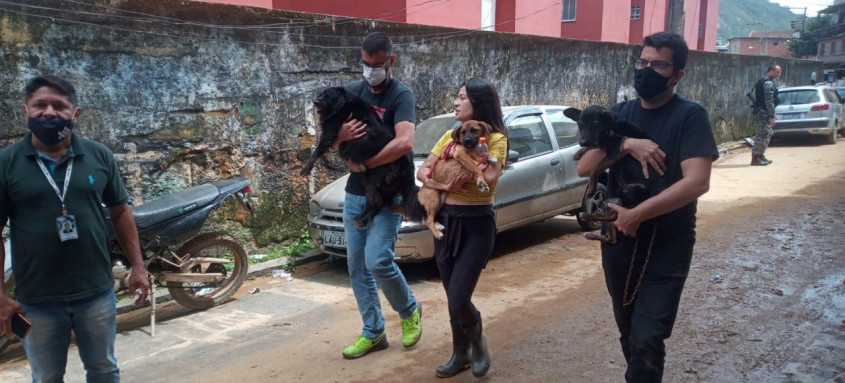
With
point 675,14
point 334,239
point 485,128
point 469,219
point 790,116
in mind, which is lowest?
point 334,239

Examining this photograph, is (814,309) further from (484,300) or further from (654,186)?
(654,186)

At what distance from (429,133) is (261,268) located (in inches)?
94.6

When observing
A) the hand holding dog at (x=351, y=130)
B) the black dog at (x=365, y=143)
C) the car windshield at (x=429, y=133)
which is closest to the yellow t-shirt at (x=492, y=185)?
the black dog at (x=365, y=143)

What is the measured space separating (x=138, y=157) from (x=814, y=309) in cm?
616

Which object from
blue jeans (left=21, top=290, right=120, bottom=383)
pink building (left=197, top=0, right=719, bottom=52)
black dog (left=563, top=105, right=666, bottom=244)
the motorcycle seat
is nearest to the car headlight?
the motorcycle seat

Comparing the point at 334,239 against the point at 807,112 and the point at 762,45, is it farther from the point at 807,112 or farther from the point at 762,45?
the point at 762,45

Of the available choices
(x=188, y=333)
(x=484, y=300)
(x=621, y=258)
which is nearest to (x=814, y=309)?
(x=484, y=300)

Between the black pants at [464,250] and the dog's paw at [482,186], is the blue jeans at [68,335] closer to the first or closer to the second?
the black pants at [464,250]

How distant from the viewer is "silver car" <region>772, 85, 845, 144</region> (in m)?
15.7

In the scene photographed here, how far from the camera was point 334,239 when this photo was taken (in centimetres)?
587

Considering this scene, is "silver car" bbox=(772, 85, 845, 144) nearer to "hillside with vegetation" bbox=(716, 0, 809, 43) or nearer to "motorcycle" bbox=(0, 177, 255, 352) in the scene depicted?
"motorcycle" bbox=(0, 177, 255, 352)

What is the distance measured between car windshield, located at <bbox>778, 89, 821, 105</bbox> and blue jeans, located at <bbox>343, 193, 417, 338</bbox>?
52.2 feet

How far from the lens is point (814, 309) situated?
4.80 metres

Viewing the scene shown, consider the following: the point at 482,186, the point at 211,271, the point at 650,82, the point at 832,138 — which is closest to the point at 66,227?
the point at 482,186
